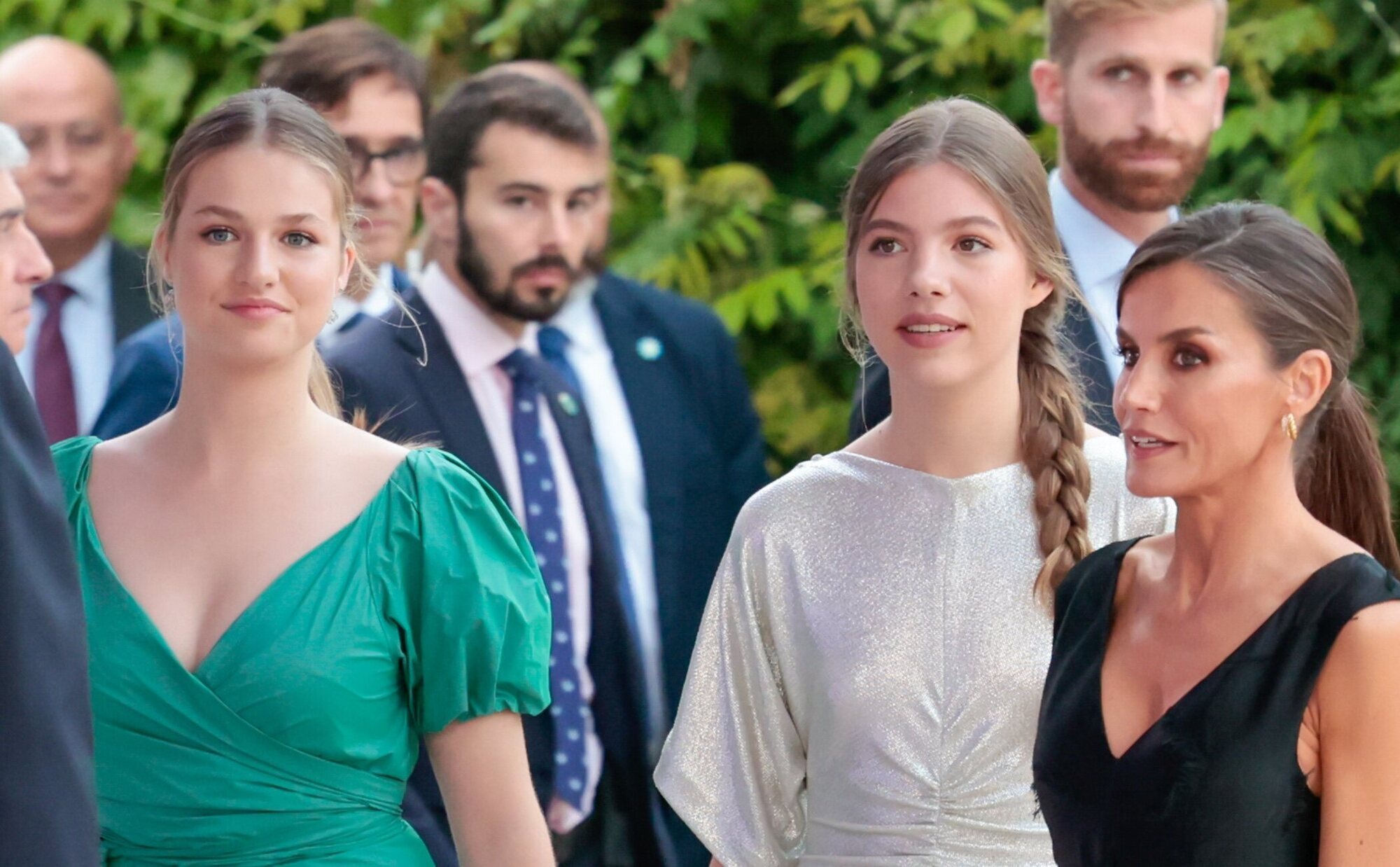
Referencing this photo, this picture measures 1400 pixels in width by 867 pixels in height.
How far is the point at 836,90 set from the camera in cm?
477

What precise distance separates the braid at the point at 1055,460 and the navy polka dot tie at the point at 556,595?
1.18 metres

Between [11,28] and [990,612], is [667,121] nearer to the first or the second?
[11,28]

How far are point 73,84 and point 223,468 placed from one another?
2.43 meters

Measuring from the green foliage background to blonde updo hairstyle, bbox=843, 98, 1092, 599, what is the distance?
1608 mm

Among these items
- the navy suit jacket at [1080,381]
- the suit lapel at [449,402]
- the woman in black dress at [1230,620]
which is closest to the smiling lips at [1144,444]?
the woman in black dress at [1230,620]

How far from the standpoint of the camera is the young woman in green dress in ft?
7.26

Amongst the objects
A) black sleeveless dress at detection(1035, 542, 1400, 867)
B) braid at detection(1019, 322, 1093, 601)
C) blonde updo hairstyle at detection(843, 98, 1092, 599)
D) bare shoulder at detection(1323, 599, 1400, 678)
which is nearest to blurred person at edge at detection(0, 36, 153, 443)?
blonde updo hairstyle at detection(843, 98, 1092, 599)

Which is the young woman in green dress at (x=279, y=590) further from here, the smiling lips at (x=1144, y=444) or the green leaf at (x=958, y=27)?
the green leaf at (x=958, y=27)

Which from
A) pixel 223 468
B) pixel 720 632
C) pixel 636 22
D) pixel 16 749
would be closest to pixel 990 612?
pixel 720 632

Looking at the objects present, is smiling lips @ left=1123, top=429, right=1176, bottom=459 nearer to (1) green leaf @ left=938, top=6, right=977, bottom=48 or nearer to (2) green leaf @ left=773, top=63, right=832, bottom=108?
(1) green leaf @ left=938, top=6, right=977, bottom=48

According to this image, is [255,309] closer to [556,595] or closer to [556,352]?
[556,595]

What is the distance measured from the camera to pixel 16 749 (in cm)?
177

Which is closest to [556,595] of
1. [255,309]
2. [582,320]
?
[582,320]

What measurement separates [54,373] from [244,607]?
2.04 m
